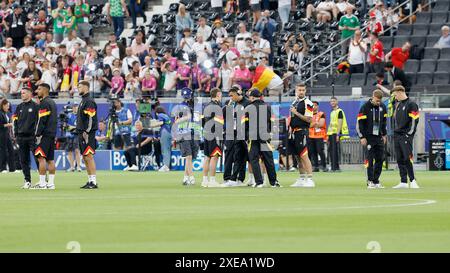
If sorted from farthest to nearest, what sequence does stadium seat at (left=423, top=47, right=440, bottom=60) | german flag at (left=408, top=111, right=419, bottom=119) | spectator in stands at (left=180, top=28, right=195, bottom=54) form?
1. spectator in stands at (left=180, top=28, right=195, bottom=54)
2. stadium seat at (left=423, top=47, right=440, bottom=60)
3. german flag at (left=408, top=111, right=419, bottom=119)

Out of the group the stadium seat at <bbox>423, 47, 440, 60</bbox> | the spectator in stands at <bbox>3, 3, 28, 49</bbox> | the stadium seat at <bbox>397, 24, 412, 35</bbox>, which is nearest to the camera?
the stadium seat at <bbox>423, 47, 440, 60</bbox>

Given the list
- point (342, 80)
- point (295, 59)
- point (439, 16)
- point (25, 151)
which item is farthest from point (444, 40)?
point (25, 151)

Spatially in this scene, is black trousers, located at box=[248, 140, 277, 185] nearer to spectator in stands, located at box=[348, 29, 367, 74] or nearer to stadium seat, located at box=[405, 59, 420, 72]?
spectator in stands, located at box=[348, 29, 367, 74]

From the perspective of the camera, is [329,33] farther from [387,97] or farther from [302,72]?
[387,97]

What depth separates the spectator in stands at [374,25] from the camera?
42.6 metres

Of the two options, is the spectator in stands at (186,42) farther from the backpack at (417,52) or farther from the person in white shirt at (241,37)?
the backpack at (417,52)

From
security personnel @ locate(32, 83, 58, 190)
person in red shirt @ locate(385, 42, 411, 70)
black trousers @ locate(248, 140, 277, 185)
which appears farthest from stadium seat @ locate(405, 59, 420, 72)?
security personnel @ locate(32, 83, 58, 190)

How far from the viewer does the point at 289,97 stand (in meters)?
40.8

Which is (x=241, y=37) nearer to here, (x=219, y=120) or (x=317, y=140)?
(x=317, y=140)

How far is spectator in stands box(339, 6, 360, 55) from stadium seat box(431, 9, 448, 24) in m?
2.87

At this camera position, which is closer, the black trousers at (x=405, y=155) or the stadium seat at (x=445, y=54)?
the black trousers at (x=405, y=155)

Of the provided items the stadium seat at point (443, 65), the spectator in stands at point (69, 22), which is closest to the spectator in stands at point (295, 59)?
the stadium seat at point (443, 65)

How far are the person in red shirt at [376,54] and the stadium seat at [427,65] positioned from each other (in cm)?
135

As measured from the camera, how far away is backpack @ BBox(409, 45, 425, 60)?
42.1 m
